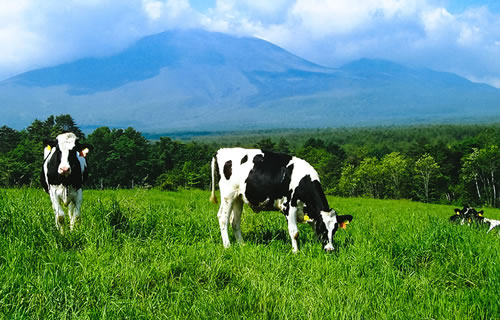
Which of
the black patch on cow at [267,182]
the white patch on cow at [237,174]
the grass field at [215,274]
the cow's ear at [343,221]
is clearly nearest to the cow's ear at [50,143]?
the grass field at [215,274]

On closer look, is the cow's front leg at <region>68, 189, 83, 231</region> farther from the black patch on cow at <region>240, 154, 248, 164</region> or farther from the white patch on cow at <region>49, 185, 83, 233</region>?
the black patch on cow at <region>240, 154, 248, 164</region>

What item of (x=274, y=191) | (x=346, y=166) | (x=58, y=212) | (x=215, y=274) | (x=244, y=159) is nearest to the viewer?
(x=215, y=274)

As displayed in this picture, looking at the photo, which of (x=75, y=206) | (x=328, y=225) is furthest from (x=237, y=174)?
(x=75, y=206)

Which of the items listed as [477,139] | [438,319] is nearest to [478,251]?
[438,319]

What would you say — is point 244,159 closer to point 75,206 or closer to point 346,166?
point 75,206

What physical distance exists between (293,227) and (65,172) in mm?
3744

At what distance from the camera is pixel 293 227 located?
714 centimetres

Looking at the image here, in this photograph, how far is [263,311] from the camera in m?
4.13

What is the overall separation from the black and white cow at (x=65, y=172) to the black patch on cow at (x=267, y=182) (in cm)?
289

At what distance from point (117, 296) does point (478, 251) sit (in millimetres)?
4790

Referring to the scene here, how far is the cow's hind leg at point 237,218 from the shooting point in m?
7.68

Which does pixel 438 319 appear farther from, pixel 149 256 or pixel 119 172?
pixel 119 172

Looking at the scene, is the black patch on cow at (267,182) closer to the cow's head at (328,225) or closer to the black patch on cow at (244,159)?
the black patch on cow at (244,159)

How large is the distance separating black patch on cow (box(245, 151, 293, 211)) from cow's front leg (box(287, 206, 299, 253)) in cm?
30
